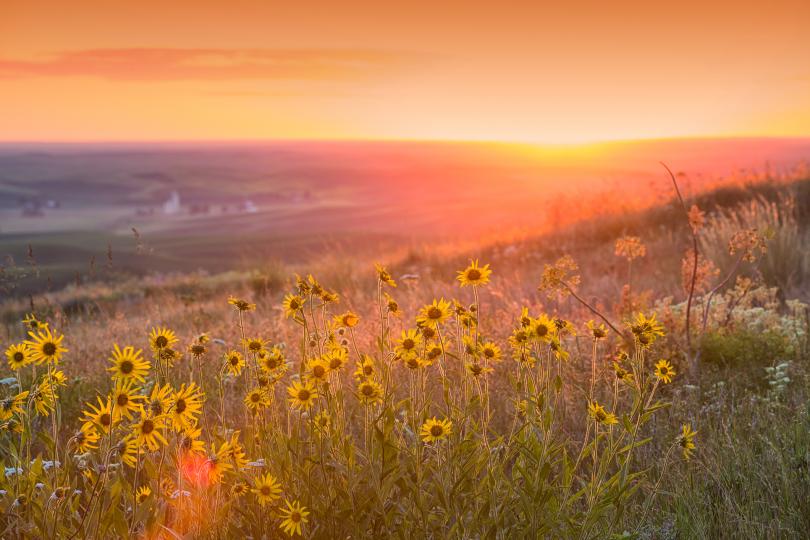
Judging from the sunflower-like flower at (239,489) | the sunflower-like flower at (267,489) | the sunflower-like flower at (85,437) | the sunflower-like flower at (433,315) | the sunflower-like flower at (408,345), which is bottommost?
the sunflower-like flower at (239,489)

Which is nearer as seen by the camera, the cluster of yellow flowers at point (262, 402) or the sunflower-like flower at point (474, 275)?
the cluster of yellow flowers at point (262, 402)

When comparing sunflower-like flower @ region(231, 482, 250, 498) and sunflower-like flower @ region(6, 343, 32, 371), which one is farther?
sunflower-like flower @ region(231, 482, 250, 498)

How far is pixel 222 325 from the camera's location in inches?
267

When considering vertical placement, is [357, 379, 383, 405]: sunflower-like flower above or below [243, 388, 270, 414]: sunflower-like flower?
above

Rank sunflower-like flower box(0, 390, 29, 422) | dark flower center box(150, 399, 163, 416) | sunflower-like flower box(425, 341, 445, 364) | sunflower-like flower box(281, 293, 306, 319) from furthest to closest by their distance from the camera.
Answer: sunflower-like flower box(281, 293, 306, 319)
sunflower-like flower box(425, 341, 445, 364)
sunflower-like flower box(0, 390, 29, 422)
dark flower center box(150, 399, 163, 416)

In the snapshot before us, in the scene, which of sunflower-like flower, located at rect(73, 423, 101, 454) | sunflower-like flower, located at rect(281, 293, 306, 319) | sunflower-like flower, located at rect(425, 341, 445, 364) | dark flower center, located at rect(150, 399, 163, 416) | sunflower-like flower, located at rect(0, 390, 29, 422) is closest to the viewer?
dark flower center, located at rect(150, 399, 163, 416)

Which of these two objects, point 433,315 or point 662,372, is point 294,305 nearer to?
point 433,315

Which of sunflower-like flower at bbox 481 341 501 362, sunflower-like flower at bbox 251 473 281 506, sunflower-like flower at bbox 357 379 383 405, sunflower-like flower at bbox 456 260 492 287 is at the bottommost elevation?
sunflower-like flower at bbox 251 473 281 506

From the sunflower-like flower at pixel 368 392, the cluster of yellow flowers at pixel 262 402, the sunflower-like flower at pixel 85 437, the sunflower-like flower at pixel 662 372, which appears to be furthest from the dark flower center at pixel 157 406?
the sunflower-like flower at pixel 662 372

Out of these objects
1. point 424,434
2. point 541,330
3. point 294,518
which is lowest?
point 294,518

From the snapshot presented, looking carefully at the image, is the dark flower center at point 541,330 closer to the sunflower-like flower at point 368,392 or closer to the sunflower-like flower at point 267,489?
the sunflower-like flower at point 368,392

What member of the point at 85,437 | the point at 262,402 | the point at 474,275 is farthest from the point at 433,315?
the point at 85,437

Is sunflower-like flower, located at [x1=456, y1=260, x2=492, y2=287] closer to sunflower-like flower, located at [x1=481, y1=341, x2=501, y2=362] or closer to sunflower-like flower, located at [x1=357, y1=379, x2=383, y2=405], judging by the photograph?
sunflower-like flower, located at [x1=481, y1=341, x2=501, y2=362]

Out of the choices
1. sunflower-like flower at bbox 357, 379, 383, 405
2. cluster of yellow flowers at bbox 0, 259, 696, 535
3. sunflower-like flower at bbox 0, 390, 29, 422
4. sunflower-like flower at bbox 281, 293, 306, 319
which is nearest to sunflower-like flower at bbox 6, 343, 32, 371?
cluster of yellow flowers at bbox 0, 259, 696, 535
